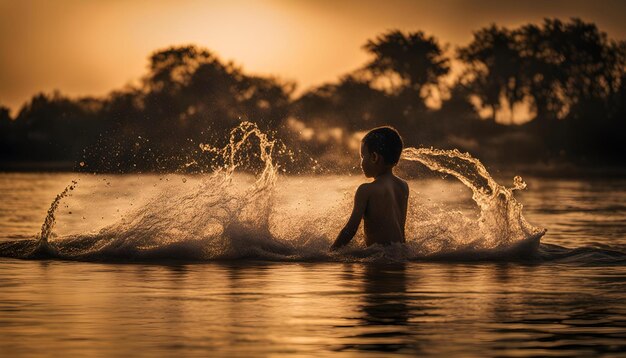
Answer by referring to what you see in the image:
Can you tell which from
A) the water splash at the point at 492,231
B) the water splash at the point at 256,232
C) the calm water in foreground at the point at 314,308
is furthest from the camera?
the water splash at the point at 492,231

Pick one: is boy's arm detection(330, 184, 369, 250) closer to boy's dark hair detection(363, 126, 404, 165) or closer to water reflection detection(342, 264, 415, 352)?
boy's dark hair detection(363, 126, 404, 165)

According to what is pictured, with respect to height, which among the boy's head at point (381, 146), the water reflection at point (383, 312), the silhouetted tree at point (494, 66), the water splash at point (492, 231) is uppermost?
the silhouetted tree at point (494, 66)

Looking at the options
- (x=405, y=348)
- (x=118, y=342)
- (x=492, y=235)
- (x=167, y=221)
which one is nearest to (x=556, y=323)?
(x=405, y=348)

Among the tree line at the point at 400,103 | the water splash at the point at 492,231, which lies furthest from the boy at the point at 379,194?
the tree line at the point at 400,103

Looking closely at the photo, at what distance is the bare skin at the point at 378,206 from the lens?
1570 centimetres

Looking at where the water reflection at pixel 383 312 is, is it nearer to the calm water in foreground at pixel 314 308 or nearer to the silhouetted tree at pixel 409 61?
the calm water in foreground at pixel 314 308

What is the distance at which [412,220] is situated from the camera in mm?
17406

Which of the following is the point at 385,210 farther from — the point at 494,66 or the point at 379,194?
the point at 494,66

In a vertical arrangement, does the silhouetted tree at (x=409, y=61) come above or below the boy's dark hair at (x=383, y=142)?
above

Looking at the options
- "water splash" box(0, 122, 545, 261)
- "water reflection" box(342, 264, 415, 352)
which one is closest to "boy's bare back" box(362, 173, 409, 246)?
"water splash" box(0, 122, 545, 261)

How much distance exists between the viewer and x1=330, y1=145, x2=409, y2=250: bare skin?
51.5ft

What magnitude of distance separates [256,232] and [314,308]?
5.25 m

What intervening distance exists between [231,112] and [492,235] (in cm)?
9352

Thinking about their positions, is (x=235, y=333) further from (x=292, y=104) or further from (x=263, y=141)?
(x=292, y=104)
